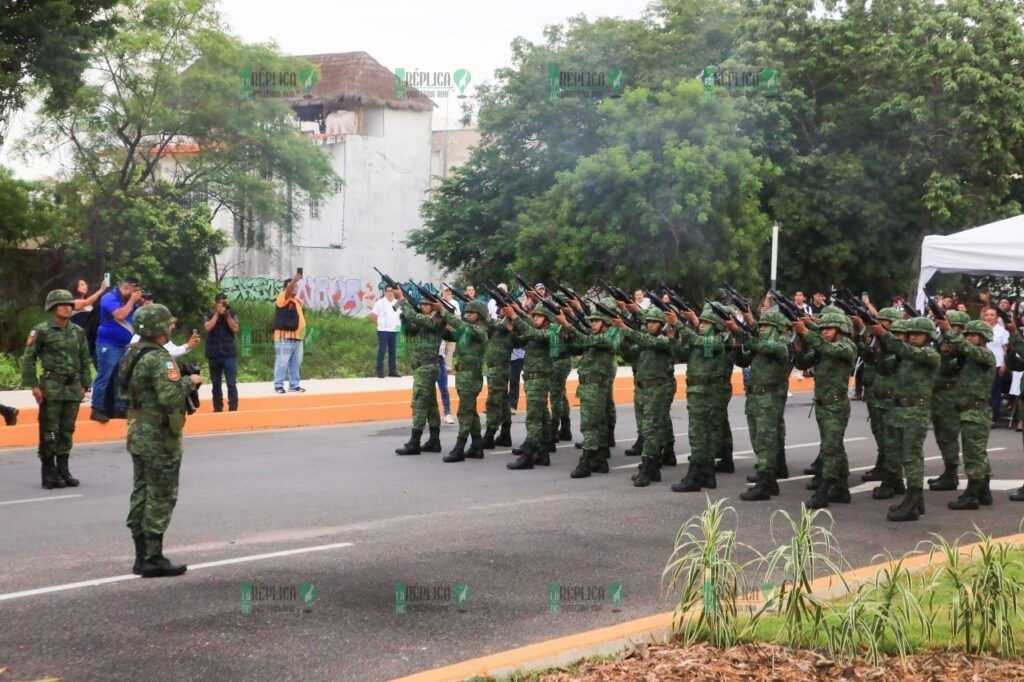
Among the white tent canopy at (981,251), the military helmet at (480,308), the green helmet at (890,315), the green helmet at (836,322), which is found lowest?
the green helmet at (836,322)

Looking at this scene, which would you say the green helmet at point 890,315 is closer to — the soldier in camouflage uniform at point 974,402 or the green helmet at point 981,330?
the soldier in camouflage uniform at point 974,402

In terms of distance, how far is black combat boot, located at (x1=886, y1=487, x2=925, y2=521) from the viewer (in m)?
10.1

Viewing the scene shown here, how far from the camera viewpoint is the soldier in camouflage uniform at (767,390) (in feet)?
35.9

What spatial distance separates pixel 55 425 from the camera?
1088 cm

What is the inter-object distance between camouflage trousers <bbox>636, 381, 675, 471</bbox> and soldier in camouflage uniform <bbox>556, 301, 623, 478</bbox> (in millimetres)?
493

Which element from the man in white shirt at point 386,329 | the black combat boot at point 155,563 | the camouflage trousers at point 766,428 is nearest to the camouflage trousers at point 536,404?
the camouflage trousers at point 766,428

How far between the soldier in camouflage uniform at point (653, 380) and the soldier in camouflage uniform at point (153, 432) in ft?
17.2

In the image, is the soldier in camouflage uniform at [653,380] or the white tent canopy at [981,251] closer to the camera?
the soldier in camouflage uniform at [653,380]

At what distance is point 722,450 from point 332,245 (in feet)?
101

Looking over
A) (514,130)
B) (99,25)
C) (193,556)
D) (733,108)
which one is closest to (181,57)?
(99,25)

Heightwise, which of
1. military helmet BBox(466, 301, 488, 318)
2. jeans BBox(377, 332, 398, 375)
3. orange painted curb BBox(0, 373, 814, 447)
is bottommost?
orange painted curb BBox(0, 373, 814, 447)

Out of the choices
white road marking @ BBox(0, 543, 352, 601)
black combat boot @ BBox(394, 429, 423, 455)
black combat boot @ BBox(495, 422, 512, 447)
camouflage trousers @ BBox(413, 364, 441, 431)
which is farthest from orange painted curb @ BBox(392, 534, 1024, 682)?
black combat boot @ BBox(495, 422, 512, 447)

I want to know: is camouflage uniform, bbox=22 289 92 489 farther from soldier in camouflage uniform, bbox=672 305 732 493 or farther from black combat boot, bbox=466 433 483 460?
soldier in camouflage uniform, bbox=672 305 732 493

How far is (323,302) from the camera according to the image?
40.2 meters
